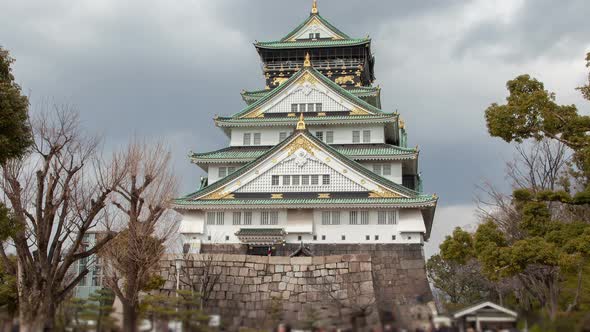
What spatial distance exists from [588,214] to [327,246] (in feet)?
54.5

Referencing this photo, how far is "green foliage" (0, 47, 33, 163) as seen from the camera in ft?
61.7

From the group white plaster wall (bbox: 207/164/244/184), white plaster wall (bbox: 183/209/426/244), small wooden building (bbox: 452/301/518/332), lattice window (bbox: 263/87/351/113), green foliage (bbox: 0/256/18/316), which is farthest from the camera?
lattice window (bbox: 263/87/351/113)

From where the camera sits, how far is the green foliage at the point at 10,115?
18812mm

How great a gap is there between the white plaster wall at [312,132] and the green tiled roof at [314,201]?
25.9 feet

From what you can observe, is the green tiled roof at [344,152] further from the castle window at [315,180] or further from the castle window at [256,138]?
the castle window at [315,180]

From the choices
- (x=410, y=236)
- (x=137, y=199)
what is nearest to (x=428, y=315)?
(x=137, y=199)

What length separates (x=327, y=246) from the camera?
120 feet

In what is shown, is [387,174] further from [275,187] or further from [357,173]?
[275,187]

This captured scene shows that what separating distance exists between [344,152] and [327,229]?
7.09 meters

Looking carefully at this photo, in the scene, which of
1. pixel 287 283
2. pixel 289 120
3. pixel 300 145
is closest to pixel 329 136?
pixel 289 120

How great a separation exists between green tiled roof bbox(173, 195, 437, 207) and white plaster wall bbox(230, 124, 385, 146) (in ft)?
25.9

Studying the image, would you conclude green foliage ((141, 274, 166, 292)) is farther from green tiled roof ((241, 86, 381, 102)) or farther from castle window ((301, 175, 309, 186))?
green tiled roof ((241, 86, 381, 102))

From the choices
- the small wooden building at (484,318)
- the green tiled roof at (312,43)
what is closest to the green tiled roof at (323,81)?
the green tiled roof at (312,43)

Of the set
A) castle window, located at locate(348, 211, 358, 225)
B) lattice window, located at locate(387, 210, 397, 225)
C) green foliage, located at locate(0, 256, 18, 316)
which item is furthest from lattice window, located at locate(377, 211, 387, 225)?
green foliage, located at locate(0, 256, 18, 316)
